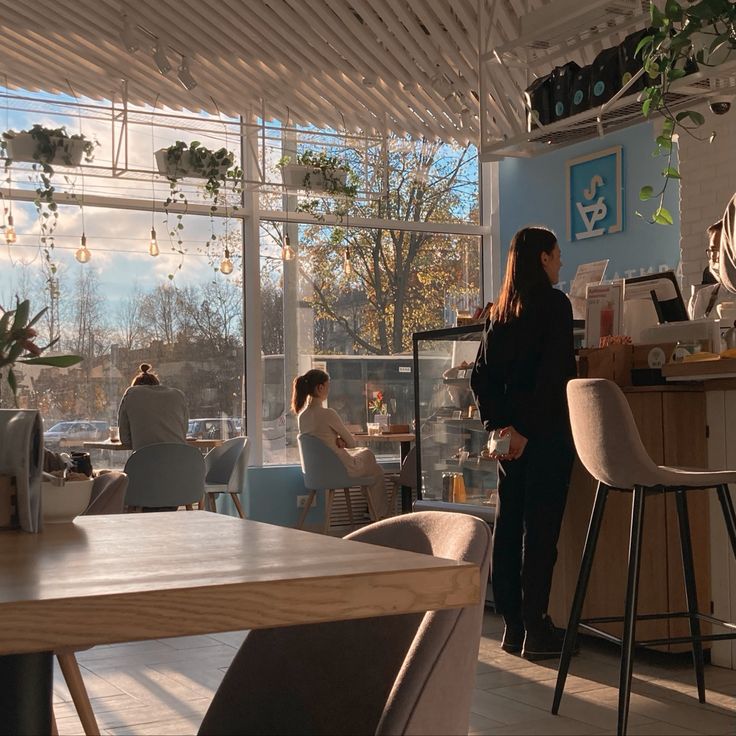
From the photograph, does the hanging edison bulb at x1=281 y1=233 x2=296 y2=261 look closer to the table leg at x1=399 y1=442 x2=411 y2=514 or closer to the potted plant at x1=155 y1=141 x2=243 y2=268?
the potted plant at x1=155 y1=141 x2=243 y2=268

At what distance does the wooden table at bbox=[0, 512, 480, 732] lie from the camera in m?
0.92

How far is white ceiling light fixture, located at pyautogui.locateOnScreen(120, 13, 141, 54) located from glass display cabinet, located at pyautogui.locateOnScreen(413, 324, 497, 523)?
2.76 meters

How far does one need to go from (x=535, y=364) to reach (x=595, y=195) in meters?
5.13

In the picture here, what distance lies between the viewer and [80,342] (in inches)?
360

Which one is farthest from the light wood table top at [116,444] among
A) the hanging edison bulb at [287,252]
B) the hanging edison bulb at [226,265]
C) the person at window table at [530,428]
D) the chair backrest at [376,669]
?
the chair backrest at [376,669]

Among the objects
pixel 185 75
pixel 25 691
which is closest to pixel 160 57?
pixel 185 75

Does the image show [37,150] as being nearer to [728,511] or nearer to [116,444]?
[116,444]

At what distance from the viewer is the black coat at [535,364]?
4.32m

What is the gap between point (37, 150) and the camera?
799 centimetres

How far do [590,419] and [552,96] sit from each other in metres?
2.82

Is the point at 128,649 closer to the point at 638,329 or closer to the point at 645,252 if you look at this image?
the point at 638,329

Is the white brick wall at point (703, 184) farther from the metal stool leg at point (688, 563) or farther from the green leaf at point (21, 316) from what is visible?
the green leaf at point (21, 316)

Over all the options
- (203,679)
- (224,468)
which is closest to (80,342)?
(224,468)

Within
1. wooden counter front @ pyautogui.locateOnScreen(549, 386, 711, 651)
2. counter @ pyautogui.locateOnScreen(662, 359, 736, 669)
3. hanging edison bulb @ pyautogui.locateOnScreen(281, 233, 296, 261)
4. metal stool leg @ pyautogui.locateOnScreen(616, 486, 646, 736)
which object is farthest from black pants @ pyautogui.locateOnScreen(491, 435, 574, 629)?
hanging edison bulb @ pyautogui.locateOnScreen(281, 233, 296, 261)
